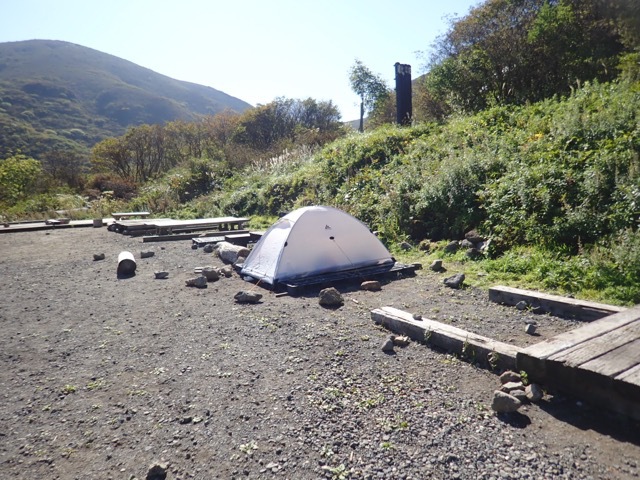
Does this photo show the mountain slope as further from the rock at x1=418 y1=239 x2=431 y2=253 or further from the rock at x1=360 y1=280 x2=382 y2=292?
the rock at x1=360 y1=280 x2=382 y2=292

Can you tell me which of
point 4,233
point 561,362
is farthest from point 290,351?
point 4,233

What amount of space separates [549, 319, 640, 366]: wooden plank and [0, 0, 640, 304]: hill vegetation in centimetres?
184

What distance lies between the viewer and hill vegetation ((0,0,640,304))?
5859 mm

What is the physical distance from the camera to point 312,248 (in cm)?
668

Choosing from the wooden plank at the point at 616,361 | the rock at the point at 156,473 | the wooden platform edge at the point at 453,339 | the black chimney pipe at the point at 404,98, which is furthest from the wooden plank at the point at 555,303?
the black chimney pipe at the point at 404,98

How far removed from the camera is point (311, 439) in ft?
8.75

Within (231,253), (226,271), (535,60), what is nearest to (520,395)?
(226,271)

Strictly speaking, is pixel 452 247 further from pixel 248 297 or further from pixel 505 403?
pixel 505 403

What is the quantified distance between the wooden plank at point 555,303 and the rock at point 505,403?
206cm

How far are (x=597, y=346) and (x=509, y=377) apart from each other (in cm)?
61

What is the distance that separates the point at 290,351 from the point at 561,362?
2.20m

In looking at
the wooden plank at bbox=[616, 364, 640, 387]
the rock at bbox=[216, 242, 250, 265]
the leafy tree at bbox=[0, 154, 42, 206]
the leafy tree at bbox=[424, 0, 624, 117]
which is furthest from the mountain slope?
the wooden plank at bbox=[616, 364, 640, 387]

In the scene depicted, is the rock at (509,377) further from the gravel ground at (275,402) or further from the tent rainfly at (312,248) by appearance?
the tent rainfly at (312,248)

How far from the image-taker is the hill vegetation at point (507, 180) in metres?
5.86
